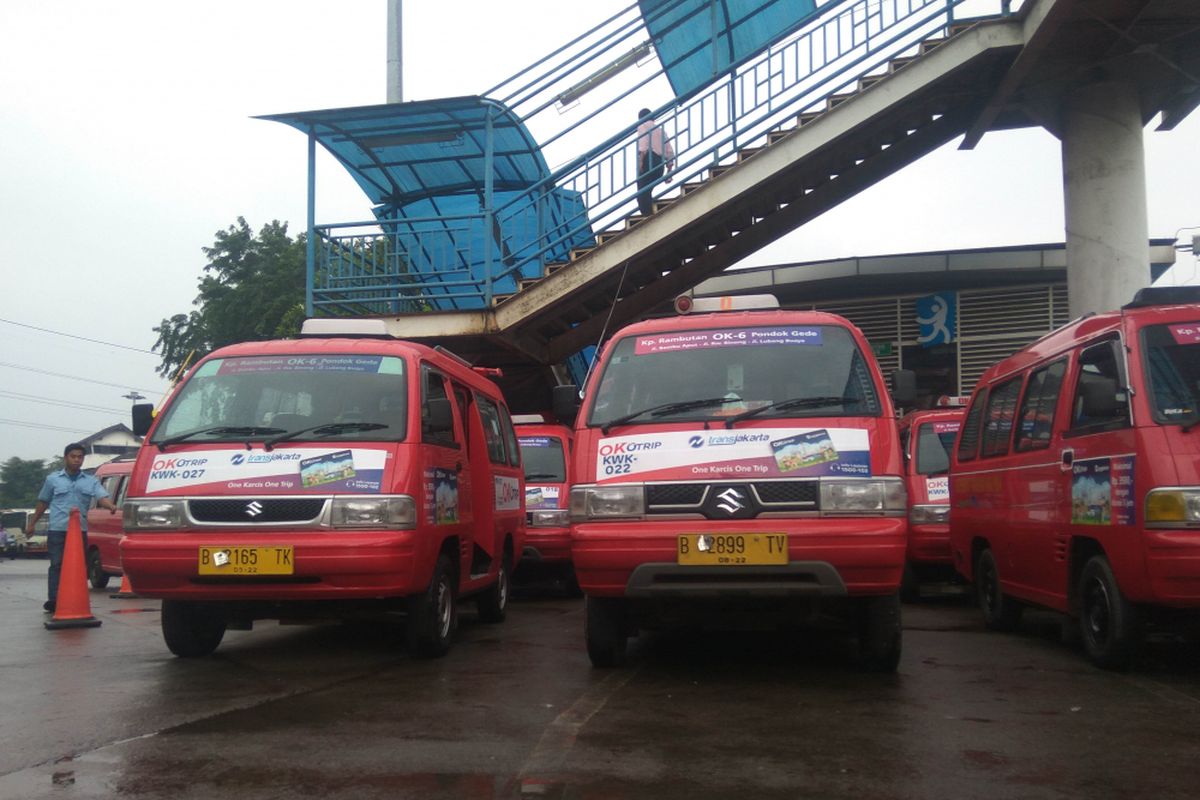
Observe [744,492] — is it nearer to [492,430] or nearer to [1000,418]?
[1000,418]

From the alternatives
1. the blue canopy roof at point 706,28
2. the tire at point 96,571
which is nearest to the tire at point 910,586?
the blue canopy roof at point 706,28

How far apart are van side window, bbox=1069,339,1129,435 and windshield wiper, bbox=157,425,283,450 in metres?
4.89

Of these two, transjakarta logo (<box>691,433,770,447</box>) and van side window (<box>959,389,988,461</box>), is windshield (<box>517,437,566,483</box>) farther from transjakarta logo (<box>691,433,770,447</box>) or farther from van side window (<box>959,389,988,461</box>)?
transjakarta logo (<box>691,433,770,447</box>)

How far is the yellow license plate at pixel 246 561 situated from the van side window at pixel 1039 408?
491 cm

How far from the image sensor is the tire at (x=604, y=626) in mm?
6605

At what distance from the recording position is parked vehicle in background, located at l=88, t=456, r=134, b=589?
575 inches

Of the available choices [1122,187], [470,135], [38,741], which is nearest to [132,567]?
[38,741]

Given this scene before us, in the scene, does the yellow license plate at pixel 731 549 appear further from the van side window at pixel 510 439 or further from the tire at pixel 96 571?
the tire at pixel 96 571

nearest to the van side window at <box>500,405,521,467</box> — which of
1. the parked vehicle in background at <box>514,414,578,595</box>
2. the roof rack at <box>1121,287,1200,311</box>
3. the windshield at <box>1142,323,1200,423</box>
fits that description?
the parked vehicle in background at <box>514,414,578,595</box>

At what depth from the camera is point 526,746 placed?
15.6ft

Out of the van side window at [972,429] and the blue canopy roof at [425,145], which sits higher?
the blue canopy roof at [425,145]

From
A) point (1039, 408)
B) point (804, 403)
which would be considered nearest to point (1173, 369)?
point (1039, 408)

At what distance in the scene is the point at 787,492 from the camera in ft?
20.1

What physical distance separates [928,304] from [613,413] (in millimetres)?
14804
